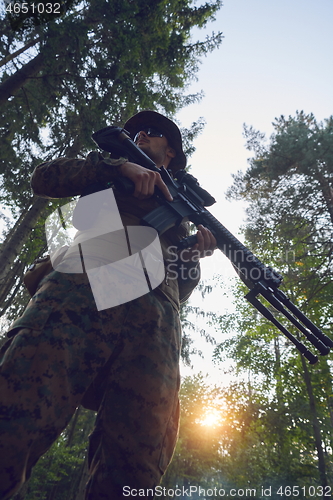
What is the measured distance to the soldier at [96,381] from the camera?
114 cm

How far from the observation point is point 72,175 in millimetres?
1924

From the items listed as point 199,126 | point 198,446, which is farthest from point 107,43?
point 198,446

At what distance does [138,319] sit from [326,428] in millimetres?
11603

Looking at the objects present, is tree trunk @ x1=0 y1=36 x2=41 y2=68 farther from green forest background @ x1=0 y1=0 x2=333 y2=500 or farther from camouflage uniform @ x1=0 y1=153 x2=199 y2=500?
camouflage uniform @ x1=0 y1=153 x2=199 y2=500

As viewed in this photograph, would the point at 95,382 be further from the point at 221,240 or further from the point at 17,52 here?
the point at 17,52

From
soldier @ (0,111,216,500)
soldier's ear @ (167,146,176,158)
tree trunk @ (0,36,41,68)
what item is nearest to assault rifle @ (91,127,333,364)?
soldier's ear @ (167,146,176,158)

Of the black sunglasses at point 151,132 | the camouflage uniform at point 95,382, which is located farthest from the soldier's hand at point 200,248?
the black sunglasses at point 151,132

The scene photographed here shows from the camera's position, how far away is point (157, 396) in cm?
146

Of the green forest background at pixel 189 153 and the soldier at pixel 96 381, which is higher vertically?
the green forest background at pixel 189 153

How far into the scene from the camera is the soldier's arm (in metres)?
1.93

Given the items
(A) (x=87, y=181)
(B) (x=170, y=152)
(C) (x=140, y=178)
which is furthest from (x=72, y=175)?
(B) (x=170, y=152)

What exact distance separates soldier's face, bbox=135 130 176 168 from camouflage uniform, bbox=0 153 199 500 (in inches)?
67.0

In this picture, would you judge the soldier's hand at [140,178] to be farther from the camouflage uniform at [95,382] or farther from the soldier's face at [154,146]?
the soldier's face at [154,146]

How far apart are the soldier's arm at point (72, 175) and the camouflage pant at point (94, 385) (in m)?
0.69
